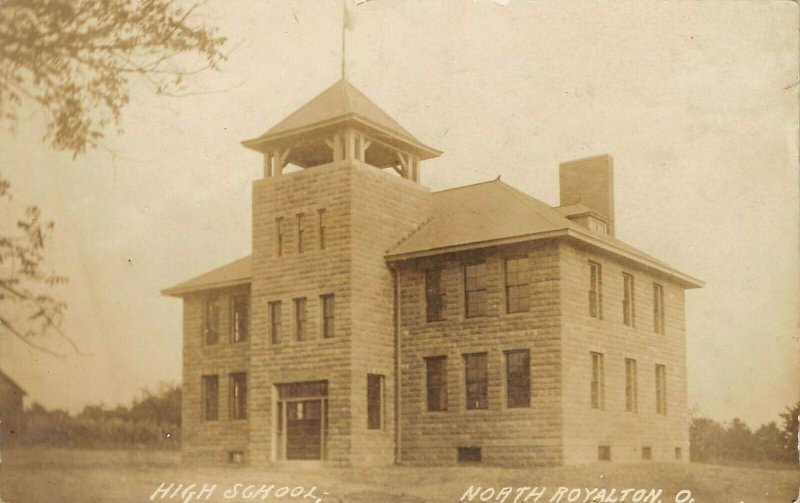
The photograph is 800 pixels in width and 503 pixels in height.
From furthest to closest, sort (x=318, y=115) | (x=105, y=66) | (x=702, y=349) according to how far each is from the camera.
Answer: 1. (x=318, y=115)
2. (x=702, y=349)
3. (x=105, y=66)

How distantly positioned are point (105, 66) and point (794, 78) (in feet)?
27.9

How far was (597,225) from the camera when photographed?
16.8 meters

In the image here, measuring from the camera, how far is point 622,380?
16312 mm

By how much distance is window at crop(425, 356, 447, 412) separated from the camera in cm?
1777

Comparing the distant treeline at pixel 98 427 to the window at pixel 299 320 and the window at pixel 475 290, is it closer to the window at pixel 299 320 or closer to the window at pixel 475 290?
the window at pixel 299 320

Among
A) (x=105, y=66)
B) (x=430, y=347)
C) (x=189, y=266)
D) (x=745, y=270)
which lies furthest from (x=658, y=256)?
(x=105, y=66)

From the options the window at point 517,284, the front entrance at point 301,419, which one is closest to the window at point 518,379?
the window at point 517,284

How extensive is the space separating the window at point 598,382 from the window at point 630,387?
37 centimetres

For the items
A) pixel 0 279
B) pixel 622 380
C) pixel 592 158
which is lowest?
pixel 622 380

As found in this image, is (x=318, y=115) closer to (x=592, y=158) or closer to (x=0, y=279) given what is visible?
(x=592, y=158)

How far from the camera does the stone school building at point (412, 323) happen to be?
51.7 ft

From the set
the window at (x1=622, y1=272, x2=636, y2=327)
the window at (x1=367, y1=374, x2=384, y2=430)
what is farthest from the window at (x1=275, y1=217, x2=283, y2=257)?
the window at (x1=622, y1=272, x2=636, y2=327)

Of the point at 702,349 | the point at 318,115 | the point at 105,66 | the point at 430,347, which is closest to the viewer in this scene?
the point at 105,66

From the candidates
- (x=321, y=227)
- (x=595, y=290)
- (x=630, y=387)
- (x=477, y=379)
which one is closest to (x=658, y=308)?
(x=595, y=290)
